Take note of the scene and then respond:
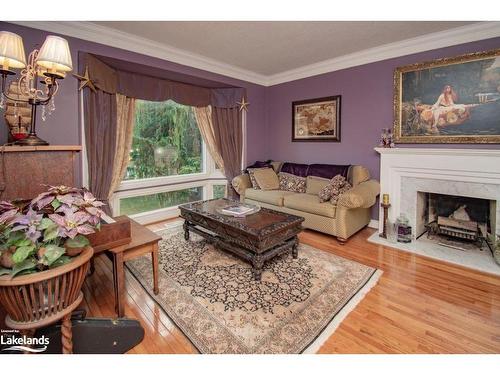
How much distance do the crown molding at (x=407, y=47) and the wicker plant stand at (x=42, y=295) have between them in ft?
13.1

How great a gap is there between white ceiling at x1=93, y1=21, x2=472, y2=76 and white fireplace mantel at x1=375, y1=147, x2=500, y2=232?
137 cm

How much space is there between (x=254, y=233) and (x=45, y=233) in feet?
4.85

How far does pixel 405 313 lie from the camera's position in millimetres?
1850

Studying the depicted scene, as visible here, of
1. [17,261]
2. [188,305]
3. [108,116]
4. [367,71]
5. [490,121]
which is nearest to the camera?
[17,261]

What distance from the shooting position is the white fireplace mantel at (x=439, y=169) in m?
2.72

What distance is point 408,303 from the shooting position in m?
1.97

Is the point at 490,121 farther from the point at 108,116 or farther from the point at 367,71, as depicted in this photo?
the point at 108,116

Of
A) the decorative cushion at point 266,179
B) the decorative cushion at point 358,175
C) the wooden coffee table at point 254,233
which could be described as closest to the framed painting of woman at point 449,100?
the decorative cushion at point 358,175

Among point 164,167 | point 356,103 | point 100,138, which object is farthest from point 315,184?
point 100,138

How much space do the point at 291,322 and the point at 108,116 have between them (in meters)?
3.12

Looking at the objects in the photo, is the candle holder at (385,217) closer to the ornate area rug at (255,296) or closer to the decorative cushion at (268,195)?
the ornate area rug at (255,296)

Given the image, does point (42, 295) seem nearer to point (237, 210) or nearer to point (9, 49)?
point (9, 49)
